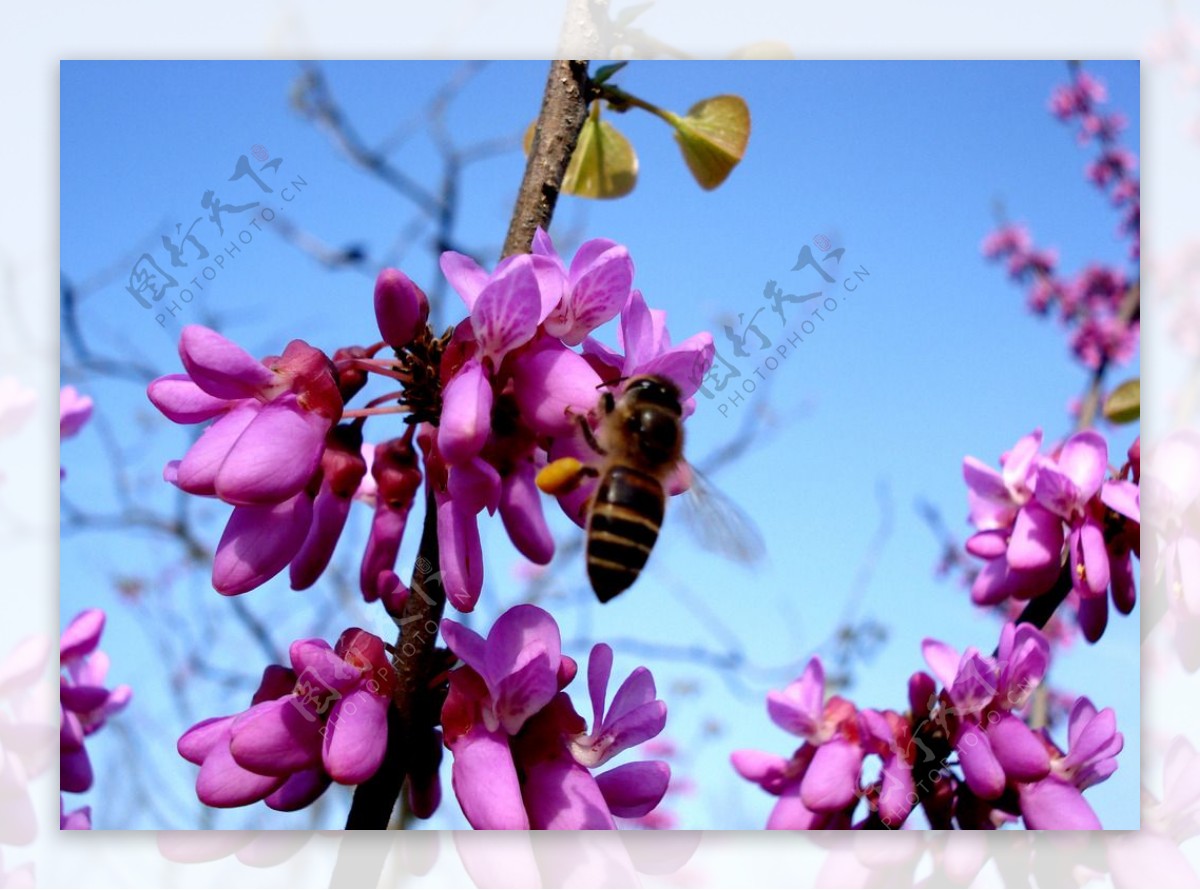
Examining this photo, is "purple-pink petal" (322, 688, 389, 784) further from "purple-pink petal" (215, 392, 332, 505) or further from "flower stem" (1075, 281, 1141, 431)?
"flower stem" (1075, 281, 1141, 431)

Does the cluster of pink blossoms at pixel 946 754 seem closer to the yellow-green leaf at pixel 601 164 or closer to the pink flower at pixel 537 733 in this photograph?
the pink flower at pixel 537 733

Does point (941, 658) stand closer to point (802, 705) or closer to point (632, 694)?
point (802, 705)

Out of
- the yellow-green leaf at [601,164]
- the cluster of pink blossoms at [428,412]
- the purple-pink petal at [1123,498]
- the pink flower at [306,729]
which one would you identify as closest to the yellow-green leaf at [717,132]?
the yellow-green leaf at [601,164]

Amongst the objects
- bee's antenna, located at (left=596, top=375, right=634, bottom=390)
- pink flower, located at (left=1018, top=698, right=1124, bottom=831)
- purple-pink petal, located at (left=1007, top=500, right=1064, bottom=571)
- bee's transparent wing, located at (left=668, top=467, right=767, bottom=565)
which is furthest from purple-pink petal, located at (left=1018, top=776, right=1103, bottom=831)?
bee's antenna, located at (left=596, top=375, right=634, bottom=390)

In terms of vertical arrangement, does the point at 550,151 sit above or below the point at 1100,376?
above

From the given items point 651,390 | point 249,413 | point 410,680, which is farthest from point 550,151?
point 410,680

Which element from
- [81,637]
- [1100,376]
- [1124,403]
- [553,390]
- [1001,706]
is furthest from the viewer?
[1100,376]

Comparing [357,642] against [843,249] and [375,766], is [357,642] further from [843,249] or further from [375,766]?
[843,249]
